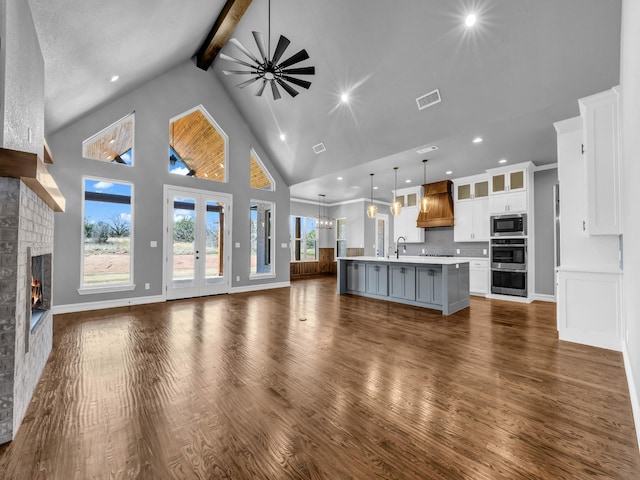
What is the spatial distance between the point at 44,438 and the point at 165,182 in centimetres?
529

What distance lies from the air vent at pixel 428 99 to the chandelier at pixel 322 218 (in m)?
5.84

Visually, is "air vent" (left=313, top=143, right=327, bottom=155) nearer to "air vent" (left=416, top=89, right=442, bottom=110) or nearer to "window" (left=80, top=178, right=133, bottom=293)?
"air vent" (left=416, top=89, right=442, bottom=110)

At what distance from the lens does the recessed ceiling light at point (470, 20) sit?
3.50 metres

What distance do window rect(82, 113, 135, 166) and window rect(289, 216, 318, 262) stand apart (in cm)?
611

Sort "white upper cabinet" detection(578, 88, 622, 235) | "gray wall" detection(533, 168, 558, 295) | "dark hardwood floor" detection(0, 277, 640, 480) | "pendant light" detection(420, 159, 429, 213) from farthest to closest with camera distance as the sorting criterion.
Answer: "gray wall" detection(533, 168, 558, 295) → "pendant light" detection(420, 159, 429, 213) → "white upper cabinet" detection(578, 88, 622, 235) → "dark hardwood floor" detection(0, 277, 640, 480)

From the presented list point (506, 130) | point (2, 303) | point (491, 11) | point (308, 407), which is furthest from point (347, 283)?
point (2, 303)

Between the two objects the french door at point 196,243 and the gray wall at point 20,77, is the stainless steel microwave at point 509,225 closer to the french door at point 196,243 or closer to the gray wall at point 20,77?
the french door at point 196,243

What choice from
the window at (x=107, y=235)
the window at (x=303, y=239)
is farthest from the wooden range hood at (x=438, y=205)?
the window at (x=107, y=235)

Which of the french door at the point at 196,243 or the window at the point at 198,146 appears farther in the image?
the window at the point at 198,146

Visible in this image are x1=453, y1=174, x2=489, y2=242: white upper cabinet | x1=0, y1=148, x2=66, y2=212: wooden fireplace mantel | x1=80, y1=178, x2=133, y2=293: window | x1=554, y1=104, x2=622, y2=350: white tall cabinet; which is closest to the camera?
x1=0, y1=148, x2=66, y2=212: wooden fireplace mantel

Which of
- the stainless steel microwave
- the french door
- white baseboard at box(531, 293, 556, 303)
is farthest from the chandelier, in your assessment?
white baseboard at box(531, 293, 556, 303)

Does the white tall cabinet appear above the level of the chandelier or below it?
below

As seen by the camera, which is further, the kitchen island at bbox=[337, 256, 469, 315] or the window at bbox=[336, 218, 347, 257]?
the window at bbox=[336, 218, 347, 257]

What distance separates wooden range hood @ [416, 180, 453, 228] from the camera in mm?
7426
